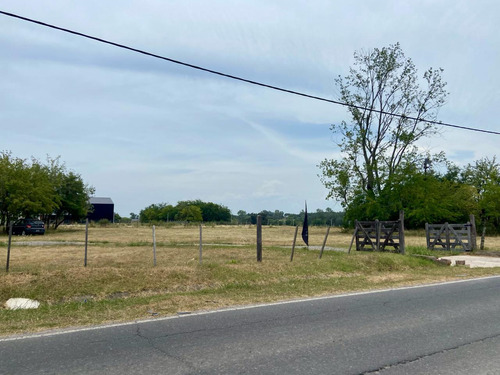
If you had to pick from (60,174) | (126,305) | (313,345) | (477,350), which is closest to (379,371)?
(313,345)

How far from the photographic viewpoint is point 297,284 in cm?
1140

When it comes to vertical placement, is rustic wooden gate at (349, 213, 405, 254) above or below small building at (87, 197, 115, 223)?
below

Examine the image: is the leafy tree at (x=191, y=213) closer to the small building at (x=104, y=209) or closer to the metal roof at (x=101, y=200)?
the metal roof at (x=101, y=200)

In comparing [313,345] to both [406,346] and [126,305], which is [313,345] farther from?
[126,305]

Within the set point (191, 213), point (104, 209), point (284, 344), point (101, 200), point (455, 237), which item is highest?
point (101, 200)

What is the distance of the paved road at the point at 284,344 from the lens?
192 inches

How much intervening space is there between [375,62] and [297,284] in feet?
135

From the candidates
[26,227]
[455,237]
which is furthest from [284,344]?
[26,227]

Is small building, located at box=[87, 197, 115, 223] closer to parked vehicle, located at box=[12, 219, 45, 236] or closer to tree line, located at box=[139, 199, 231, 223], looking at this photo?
tree line, located at box=[139, 199, 231, 223]

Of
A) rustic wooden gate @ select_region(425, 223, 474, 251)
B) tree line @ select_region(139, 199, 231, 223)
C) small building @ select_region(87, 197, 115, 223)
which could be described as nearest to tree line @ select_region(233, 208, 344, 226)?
rustic wooden gate @ select_region(425, 223, 474, 251)

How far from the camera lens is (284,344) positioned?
578 cm

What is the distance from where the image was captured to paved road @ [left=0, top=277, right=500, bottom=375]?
16.0 feet

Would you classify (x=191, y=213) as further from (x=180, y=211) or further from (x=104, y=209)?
(x=104, y=209)

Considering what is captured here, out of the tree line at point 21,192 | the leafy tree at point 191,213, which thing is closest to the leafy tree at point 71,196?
the tree line at point 21,192
